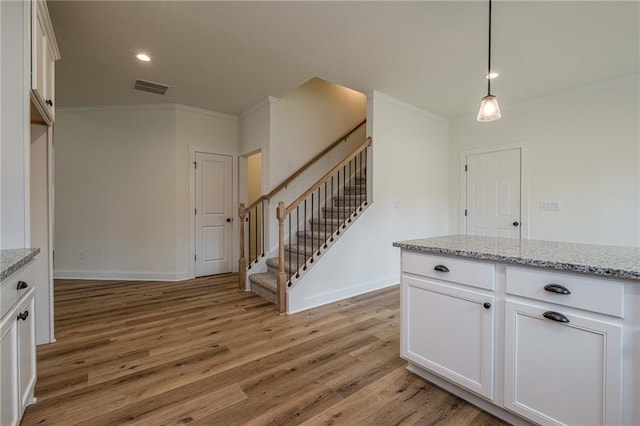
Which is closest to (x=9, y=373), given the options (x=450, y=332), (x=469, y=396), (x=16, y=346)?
(x=16, y=346)

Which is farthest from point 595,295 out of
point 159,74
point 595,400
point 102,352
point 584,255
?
point 159,74

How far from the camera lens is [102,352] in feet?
7.23

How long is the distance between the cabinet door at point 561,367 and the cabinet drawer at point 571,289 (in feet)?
0.15

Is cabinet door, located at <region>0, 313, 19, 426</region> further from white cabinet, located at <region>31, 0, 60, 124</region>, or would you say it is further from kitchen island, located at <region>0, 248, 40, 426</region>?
white cabinet, located at <region>31, 0, 60, 124</region>

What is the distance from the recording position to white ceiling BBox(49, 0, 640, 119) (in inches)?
86.0

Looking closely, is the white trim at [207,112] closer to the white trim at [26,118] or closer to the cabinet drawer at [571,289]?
the white trim at [26,118]

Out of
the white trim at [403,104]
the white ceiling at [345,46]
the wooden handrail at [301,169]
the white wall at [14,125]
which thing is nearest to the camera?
the white wall at [14,125]

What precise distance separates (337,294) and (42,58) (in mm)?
3252

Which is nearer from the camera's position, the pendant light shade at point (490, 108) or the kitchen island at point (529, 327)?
the kitchen island at point (529, 327)

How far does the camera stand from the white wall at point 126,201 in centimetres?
434

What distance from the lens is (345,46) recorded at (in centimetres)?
267

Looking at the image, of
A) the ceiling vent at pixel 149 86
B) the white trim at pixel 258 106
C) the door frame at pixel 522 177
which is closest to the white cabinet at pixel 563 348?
the door frame at pixel 522 177

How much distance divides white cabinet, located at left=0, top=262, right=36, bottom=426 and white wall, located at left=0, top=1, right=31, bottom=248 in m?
0.32

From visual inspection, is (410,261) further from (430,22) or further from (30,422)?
(30,422)
